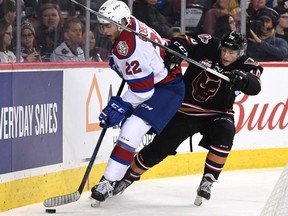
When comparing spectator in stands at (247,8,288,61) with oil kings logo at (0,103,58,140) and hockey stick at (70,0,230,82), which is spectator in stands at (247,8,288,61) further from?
oil kings logo at (0,103,58,140)

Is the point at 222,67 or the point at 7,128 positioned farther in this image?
the point at 222,67

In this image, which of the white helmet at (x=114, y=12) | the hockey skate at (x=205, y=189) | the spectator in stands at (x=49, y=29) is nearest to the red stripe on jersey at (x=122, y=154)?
the hockey skate at (x=205, y=189)

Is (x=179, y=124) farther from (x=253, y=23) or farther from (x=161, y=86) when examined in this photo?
(x=253, y=23)

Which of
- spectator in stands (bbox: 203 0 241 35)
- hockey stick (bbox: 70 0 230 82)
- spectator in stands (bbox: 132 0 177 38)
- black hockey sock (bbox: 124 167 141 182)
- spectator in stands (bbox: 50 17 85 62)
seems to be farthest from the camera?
spectator in stands (bbox: 203 0 241 35)

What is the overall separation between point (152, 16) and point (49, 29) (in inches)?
58.5

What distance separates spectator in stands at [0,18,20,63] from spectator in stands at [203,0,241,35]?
273cm

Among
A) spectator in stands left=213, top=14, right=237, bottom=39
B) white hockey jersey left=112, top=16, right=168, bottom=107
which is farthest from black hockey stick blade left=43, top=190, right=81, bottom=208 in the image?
spectator in stands left=213, top=14, right=237, bottom=39

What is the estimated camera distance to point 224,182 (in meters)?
8.66

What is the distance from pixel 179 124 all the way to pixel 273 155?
2.30m

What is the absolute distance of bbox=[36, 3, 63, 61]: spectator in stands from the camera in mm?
7668

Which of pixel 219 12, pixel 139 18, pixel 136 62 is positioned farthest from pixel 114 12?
pixel 219 12

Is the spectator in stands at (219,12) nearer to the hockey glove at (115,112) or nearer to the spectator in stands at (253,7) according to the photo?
the spectator in stands at (253,7)

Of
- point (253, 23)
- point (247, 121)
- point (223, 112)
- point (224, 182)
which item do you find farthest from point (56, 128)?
point (253, 23)

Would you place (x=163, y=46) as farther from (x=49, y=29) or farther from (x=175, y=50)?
(x=49, y=29)
